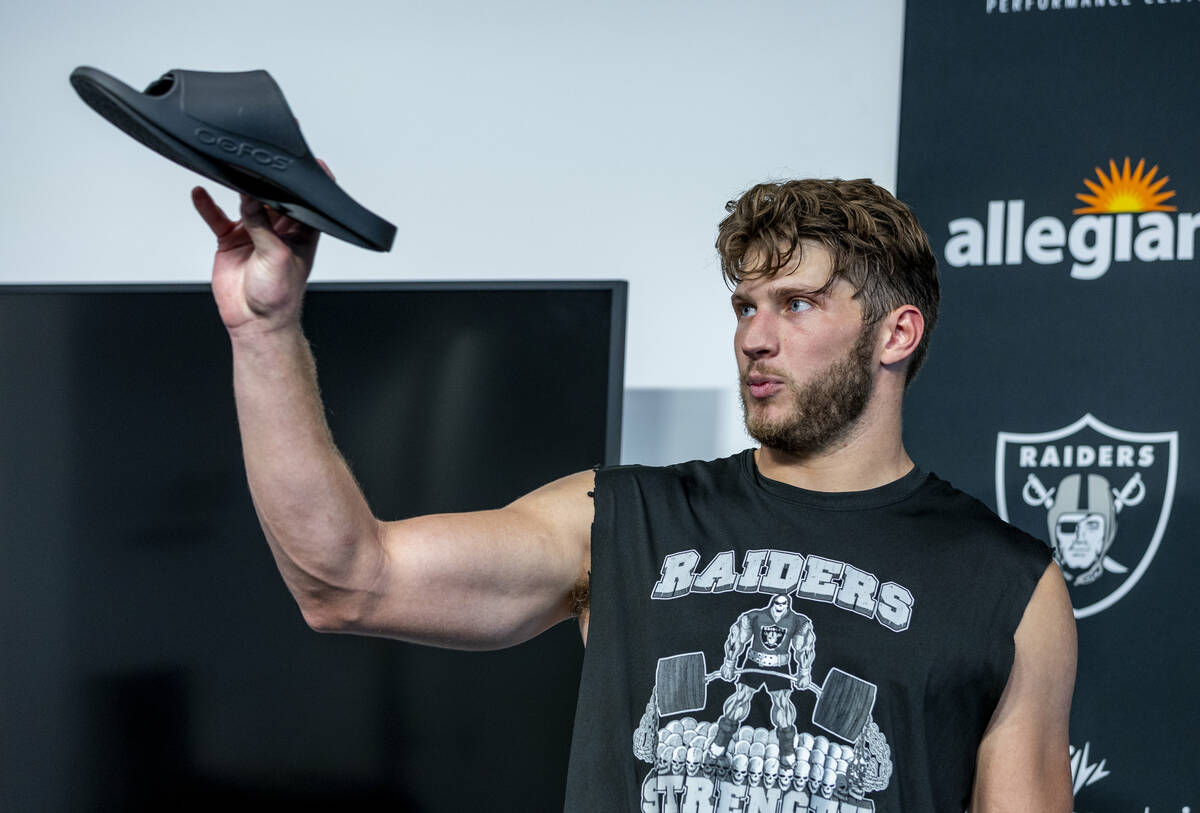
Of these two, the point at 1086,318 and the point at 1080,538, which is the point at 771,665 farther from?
the point at 1086,318

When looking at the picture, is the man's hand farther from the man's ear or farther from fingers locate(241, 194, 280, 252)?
the man's ear

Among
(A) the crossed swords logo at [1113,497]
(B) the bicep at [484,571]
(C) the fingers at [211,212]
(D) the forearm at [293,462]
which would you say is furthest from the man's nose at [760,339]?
(A) the crossed swords logo at [1113,497]

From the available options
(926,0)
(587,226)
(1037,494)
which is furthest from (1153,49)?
(587,226)

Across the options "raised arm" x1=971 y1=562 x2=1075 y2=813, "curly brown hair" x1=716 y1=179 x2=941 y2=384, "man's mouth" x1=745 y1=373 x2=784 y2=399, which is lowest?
"raised arm" x1=971 y1=562 x2=1075 y2=813

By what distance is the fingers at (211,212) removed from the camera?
1.16 m

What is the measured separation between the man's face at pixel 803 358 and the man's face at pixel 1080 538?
28.3 inches

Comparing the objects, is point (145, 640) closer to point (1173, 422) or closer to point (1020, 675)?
point (1020, 675)

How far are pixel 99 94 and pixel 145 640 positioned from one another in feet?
4.47

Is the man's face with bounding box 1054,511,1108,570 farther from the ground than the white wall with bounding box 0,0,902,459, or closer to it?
closer to it

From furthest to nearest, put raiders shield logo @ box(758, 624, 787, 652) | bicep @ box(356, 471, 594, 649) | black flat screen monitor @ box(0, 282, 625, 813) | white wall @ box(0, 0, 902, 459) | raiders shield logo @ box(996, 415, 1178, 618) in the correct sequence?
white wall @ box(0, 0, 902, 459) → raiders shield logo @ box(996, 415, 1178, 618) → black flat screen monitor @ box(0, 282, 625, 813) → raiders shield logo @ box(758, 624, 787, 652) → bicep @ box(356, 471, 594, 649)

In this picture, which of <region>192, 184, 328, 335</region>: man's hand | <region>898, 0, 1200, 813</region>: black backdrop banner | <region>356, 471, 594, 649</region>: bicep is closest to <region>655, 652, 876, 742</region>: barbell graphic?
<region>356, 471, 594, 649</region>: bicep

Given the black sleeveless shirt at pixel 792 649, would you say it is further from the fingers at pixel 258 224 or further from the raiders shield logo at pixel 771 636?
the fingers at pixel 258 224

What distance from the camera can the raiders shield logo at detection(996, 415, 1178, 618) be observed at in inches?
85.4

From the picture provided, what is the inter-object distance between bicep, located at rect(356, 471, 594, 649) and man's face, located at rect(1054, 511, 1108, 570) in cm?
95
